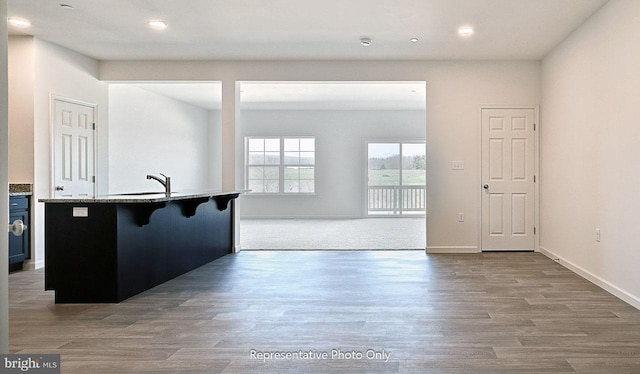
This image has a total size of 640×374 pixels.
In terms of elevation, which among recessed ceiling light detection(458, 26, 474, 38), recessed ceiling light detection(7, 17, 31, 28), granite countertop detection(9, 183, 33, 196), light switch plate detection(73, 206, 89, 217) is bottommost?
light switch plate detection(73, 206, 89, 217)

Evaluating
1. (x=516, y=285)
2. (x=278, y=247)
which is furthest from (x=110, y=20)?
(x=516, y=285)

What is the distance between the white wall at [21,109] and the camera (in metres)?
5.04

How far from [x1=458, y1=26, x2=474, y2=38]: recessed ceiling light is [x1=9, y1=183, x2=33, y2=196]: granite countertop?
5189 millimetres

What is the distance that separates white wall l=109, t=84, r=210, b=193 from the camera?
705 cm

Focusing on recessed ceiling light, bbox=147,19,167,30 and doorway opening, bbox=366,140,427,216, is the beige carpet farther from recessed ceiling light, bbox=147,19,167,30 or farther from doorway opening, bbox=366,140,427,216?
recessed ceiling light, bbox=147,19,167,30

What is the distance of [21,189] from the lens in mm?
4977

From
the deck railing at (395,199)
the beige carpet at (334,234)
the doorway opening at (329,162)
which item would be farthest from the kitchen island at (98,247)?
the deck railing at (395,199)

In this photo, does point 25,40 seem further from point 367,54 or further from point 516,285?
point 516,285

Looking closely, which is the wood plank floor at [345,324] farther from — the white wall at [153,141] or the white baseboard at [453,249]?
the white wall at [153,141]

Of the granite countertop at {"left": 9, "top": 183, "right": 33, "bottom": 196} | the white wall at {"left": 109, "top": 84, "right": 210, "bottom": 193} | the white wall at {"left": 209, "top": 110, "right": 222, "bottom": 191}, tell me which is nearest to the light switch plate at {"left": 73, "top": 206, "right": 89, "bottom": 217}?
the granite countertop at {"left": 9, "top": 183, "right": 33, "bottom": 196}

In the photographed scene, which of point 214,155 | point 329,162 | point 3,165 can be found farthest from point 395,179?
point 3,165

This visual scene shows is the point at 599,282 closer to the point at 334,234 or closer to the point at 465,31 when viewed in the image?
the point at 465,31

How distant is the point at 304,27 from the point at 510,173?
343 cm

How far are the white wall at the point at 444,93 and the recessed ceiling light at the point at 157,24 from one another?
1285mm
